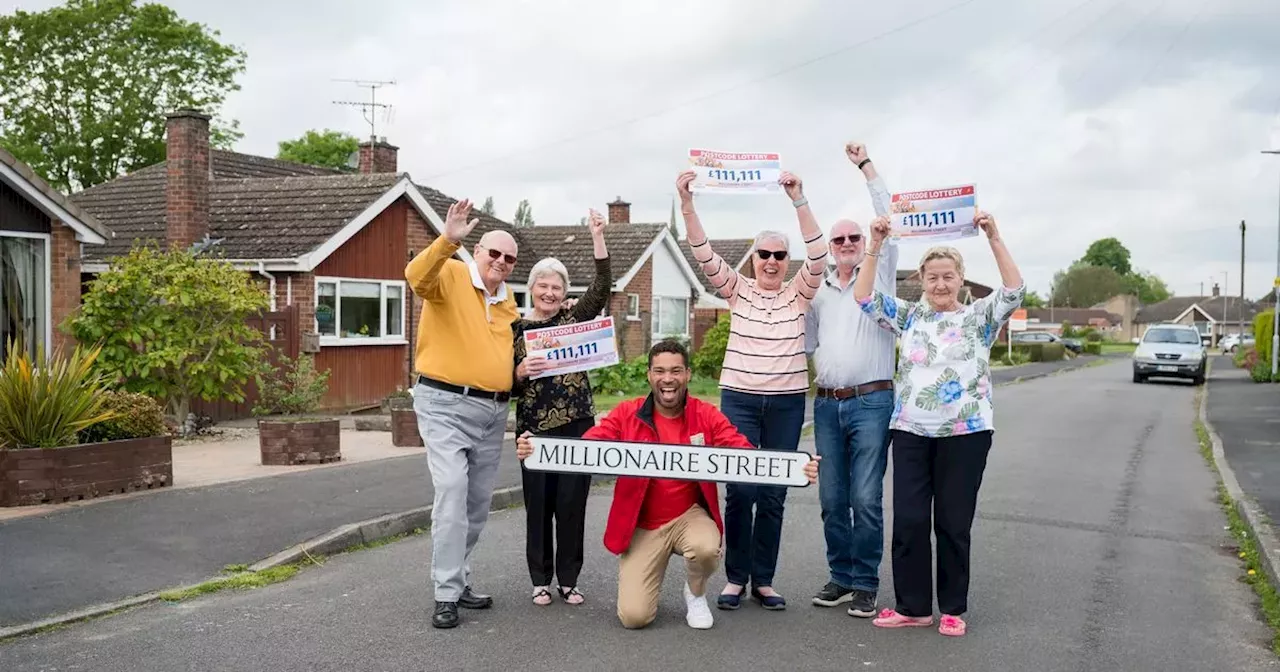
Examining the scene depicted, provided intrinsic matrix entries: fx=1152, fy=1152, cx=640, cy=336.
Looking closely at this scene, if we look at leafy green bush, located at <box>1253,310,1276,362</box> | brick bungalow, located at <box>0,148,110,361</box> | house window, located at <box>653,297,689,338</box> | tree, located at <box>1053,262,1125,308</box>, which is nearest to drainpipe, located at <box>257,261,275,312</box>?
brick bungalow, located at <box>0,148,110,361</box>

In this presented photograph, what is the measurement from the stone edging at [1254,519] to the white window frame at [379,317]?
1403cm

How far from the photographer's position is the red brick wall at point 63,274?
15539mm

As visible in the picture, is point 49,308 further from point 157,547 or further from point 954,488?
point 954,488

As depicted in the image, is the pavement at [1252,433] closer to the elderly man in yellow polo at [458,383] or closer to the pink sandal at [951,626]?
the pink sandal at [951,626]

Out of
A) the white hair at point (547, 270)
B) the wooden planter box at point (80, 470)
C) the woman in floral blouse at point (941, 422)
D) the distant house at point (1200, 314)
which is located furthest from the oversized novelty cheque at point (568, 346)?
the distant house at point (1200, 314)

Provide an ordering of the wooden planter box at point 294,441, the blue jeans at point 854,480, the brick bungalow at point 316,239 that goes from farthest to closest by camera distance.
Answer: the brick bungalow at point 316,239 < the wooden planter box at point 294,441 < the blue jeans at point 854,480

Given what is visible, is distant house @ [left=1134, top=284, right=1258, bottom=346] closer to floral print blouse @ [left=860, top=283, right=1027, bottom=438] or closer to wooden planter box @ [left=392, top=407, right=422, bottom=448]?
wooden planter box @ [left=392, top=407, right=422, bottom=448]

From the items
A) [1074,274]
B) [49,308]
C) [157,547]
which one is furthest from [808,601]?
[1074,274]

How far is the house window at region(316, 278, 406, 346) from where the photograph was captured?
2042cm

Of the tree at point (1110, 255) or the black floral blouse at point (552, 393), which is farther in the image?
the tree at point (1110, 255)

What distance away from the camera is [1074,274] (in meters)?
150

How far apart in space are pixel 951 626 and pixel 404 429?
31.4 feet

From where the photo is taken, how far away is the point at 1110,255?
168 meters

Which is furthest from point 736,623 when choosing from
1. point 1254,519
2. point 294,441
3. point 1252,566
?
point 294,441
